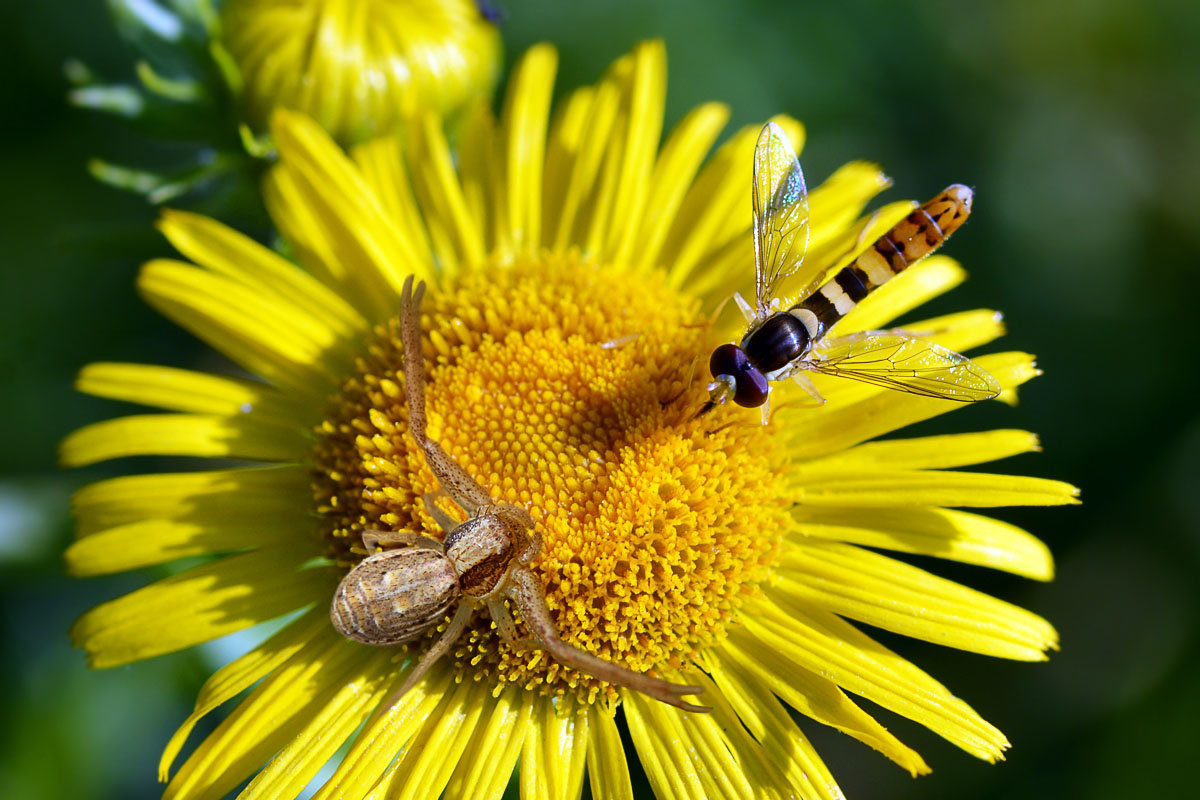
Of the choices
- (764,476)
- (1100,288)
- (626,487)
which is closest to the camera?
(626,487)

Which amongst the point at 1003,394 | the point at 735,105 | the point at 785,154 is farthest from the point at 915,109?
the point at 1003,394

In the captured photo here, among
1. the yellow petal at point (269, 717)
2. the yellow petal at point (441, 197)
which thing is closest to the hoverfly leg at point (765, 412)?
the yellow petal at point (441, 197)

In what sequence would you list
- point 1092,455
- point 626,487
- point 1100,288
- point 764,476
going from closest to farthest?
point 626,487
point 764,476
point 1092,455
point 1100,288

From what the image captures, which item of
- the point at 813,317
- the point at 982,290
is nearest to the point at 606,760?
the point at 813,317

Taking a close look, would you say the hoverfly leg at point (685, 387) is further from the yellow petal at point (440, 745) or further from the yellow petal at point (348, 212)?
the yellow petal at point (348, 212)

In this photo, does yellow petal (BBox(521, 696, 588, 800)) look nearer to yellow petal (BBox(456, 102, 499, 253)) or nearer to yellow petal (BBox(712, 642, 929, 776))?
yellow petal (BBox(712, 642, 929, 776))

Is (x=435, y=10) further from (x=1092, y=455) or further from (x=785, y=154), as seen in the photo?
(x=1092, y=455)

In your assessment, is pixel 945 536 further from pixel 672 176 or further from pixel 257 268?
pixel 257 268
